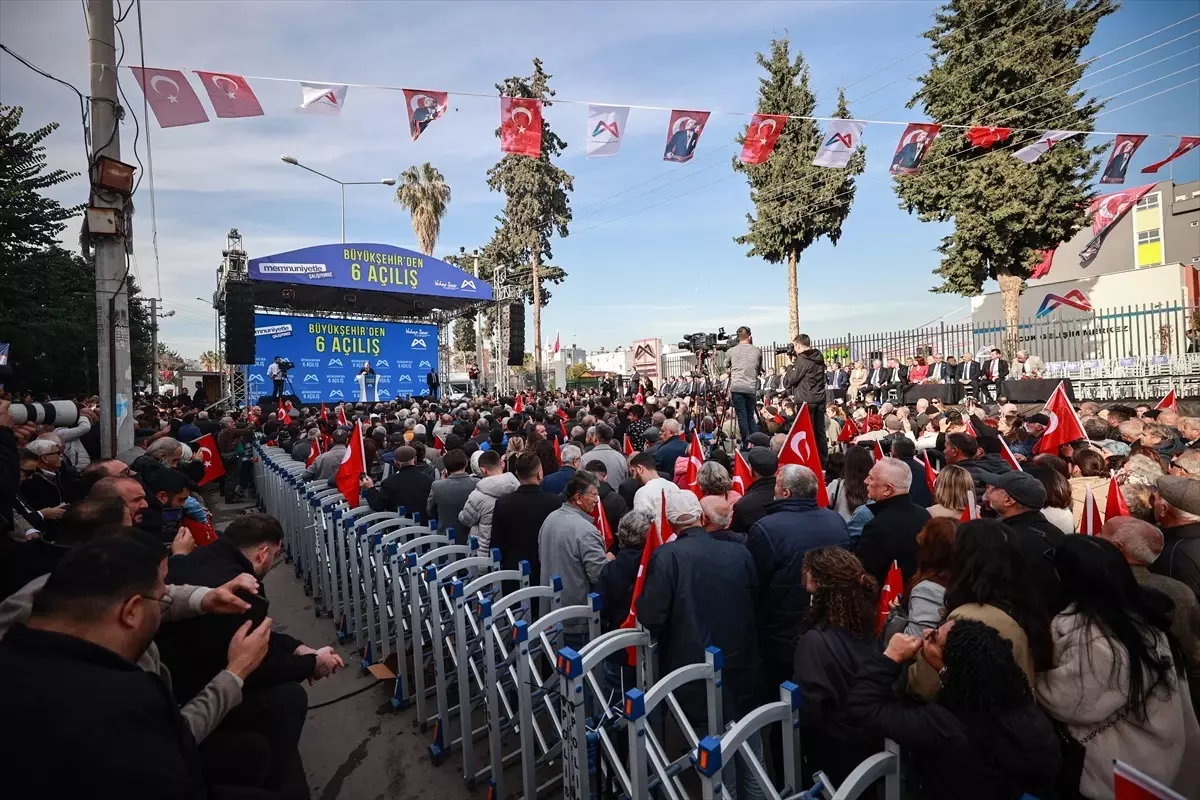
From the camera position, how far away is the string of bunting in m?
7.88

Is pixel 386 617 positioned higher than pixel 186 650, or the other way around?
pixel 186 650

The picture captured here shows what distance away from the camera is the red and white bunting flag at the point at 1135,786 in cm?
133

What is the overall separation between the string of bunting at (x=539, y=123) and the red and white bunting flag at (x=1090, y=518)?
7.84 m

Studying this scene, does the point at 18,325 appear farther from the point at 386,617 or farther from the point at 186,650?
the point at 186,650

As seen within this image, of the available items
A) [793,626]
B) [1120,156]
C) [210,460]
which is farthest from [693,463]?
[1120,156]

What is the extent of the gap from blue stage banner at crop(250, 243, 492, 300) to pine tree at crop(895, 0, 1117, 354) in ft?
53.3

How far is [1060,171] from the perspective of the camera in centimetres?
1761

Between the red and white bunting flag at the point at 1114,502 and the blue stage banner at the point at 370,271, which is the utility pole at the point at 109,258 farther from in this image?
the blue stage banner at the point at 370,271

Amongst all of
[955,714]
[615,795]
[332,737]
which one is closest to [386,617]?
[332,737]

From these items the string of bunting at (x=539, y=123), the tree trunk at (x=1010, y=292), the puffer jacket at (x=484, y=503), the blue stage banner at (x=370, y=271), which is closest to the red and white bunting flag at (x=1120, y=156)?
the string of bunting at (x=539, y=123)

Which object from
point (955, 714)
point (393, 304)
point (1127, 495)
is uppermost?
point (393, 304)

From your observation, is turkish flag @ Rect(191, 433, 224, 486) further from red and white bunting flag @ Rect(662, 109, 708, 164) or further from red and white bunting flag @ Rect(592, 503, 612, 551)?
red and white bunting flag @ Rect(662, 109, 708, 164)

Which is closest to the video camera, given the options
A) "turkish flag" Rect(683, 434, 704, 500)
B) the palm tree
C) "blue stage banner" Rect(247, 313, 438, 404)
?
"turkish flag" Rect(683, 434, 704, 500)

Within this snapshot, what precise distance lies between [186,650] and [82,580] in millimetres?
752
